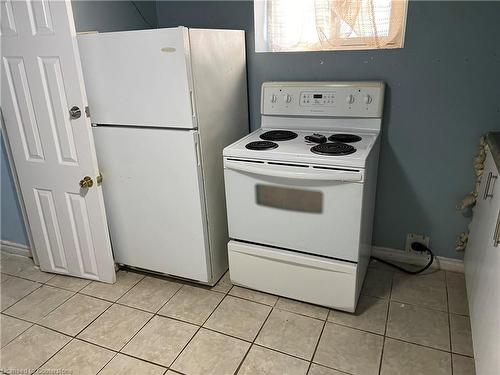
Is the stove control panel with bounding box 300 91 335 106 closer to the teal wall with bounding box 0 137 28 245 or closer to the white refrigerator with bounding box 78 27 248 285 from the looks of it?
the white refrigerator with bounding box 78 27 248 285

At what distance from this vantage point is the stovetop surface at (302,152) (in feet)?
5.40

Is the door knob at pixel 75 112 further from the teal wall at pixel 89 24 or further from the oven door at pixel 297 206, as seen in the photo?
the oven door at pixel 297 206

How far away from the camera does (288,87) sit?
2.19m

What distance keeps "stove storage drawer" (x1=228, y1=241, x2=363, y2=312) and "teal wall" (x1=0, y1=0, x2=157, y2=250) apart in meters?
1.48

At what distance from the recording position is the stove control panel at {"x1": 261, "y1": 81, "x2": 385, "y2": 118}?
202cm

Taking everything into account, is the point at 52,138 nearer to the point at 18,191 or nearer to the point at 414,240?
the point at 18,191

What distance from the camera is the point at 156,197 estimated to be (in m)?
2.03

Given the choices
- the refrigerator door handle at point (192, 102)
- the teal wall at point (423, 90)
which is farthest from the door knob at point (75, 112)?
the teal wall at point (423, 90)

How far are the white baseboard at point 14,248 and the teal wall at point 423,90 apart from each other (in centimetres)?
180

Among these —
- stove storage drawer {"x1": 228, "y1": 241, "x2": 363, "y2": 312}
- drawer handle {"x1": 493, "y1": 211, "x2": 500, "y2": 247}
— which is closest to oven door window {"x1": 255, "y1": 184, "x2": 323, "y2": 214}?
stove storage drawer {"x1": 228, "y1": 241, "x2": 363, "y2": 312}

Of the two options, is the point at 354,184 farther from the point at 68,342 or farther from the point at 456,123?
the point at 68,342

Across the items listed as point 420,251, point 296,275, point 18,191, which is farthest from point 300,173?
point 18,191

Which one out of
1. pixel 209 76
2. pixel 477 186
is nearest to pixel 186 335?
pixel 209 76

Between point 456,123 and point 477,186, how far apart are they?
37cm
